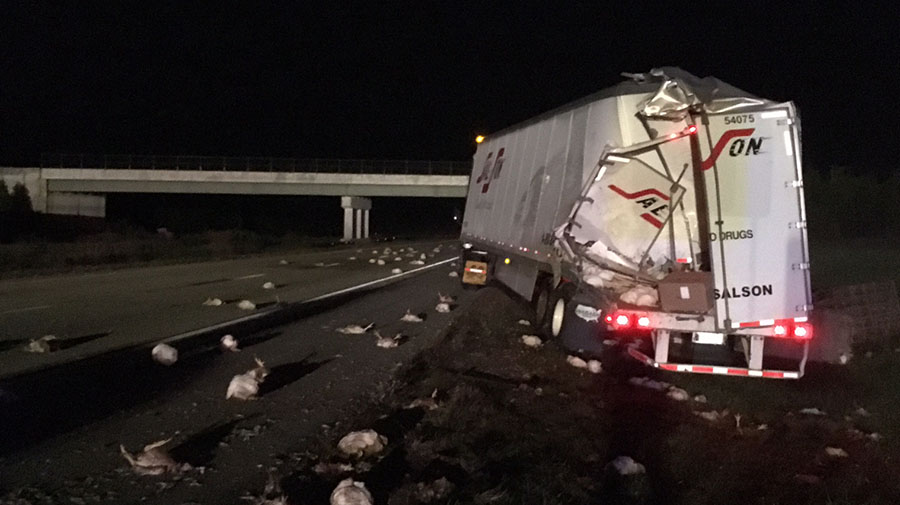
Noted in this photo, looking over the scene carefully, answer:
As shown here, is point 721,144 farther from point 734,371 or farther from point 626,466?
point 626,466

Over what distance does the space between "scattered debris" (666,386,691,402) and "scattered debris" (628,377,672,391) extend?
151 millimetres

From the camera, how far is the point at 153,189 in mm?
53188

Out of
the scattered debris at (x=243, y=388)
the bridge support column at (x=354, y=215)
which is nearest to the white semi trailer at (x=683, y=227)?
the scattered debris at (x=243, y=388)

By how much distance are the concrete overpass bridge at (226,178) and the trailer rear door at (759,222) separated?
4183 centimetres

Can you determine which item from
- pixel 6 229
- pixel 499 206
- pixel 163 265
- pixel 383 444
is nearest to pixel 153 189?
pixel 6 229

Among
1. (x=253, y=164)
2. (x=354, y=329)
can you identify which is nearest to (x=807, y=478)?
(x=354, y=329)

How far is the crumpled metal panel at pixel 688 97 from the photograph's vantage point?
957 centimetres

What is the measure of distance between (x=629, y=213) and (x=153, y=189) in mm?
48705

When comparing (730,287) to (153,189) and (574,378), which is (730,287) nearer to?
(574,378)

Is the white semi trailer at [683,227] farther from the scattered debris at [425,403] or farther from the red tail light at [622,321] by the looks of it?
the scattered debris at [425,403]

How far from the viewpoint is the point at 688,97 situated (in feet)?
31.7

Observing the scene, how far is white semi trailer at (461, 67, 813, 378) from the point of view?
9.25 meters

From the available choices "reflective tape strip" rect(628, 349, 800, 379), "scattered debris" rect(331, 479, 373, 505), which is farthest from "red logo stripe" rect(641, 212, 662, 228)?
"scattered debris" rect(331, 479, 373, 505)

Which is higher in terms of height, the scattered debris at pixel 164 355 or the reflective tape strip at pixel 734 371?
the reflective tape strip at pixel 734 371
